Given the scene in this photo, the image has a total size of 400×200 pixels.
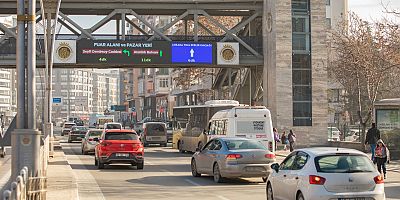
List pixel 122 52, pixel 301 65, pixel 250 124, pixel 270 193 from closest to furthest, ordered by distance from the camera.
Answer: pixel 270 193
pixel 250 124
pixel 122 52
pixel 301 65

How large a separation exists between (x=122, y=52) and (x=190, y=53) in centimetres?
443

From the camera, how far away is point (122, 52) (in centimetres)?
4491

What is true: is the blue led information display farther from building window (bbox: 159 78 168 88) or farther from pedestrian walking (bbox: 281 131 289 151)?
building window (bbox: 159 78 168 88)

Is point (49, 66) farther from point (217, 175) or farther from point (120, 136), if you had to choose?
point (217, 175)

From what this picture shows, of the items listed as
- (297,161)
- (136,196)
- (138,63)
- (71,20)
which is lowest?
(136,196)

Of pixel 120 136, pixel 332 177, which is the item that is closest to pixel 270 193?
pixel 332 177

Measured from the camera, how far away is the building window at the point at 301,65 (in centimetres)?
4638

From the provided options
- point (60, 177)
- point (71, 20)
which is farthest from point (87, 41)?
point (60, 177)

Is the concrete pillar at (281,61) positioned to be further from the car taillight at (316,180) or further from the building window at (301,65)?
the car taillight at (316,180)

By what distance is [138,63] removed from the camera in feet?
148

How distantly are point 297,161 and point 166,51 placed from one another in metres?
31.9

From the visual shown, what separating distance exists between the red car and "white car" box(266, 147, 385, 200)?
552 inches

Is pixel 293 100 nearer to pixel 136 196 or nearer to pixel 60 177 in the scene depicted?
pixel 60 177

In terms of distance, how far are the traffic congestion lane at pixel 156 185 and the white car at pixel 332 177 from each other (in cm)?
385
